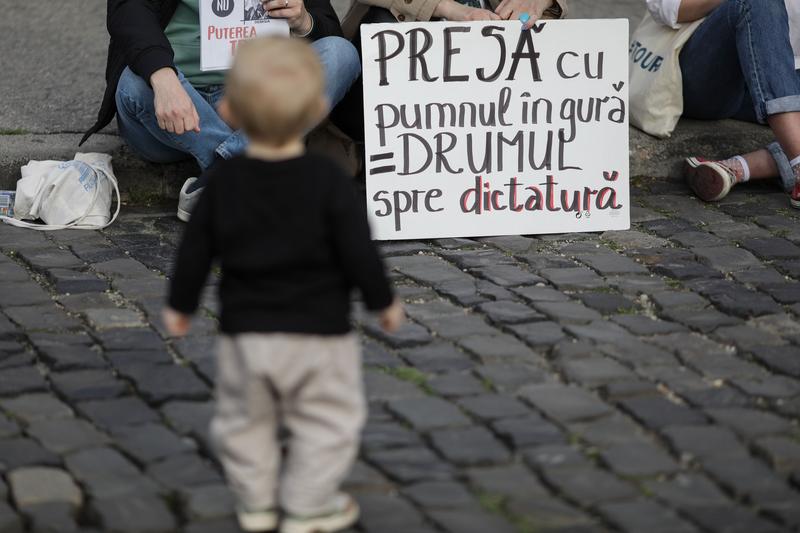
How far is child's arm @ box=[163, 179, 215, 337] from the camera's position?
→ 8.50 ft

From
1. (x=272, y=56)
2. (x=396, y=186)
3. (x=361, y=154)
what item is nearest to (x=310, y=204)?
(x=272, y=56)

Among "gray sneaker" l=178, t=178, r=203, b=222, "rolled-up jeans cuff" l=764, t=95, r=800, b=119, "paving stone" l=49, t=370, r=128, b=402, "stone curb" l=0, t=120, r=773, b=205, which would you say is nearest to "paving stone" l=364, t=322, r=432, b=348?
"paving stone" l=49, t=370, r=128, b=402

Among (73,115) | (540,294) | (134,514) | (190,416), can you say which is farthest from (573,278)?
(73,115)

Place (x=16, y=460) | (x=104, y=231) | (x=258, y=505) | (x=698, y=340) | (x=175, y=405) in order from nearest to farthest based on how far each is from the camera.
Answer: (x=258, y=505), (x=16, y=460), (x=175, y=405), (x=698, y=340), (x=104, y=231)

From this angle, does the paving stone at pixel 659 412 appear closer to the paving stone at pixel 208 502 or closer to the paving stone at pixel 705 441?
the paving stone at pixel 705 441

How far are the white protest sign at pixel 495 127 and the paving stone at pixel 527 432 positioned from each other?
1711mm

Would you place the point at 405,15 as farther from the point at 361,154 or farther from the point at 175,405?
the point at 175,405

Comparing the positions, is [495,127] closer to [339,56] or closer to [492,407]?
[339,56]

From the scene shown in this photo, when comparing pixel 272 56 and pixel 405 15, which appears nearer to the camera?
pixel 272 56

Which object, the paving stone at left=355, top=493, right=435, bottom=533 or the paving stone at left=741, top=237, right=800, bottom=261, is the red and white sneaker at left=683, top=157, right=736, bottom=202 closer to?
the paving stone at left=741, top=237, right=800, bottom=261

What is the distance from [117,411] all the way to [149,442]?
0.22m

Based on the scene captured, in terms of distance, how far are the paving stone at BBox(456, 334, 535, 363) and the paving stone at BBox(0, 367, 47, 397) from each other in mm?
1159

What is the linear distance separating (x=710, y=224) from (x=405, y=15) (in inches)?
55.3

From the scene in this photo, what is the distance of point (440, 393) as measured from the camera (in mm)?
3395
